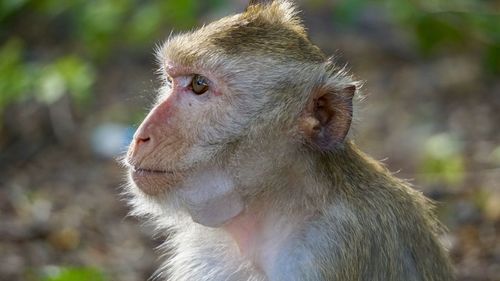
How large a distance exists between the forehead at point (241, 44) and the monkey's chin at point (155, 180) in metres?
0.41

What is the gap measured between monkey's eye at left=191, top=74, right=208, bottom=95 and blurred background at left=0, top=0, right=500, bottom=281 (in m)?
0.60

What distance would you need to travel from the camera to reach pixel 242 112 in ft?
13.0

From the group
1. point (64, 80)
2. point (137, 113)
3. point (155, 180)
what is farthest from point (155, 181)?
point (137, 113)

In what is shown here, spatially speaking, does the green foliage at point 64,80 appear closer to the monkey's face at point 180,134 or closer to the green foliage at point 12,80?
the green foliage at point 12,80

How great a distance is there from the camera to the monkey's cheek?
3887 mm

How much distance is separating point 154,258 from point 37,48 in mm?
3805

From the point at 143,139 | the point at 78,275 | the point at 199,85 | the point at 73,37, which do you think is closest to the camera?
the point at 143,139

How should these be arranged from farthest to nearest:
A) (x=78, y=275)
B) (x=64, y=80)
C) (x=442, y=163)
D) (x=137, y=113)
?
(x=137, y=113) → (x=442, y=163) → (x=64, y=80) → (x=78, y=275)

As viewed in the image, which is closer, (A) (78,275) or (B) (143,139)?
(B) (143,139)

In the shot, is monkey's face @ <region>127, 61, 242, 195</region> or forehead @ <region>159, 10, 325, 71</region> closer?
monkey's face @ <region>127, 61, 242, 195</region>

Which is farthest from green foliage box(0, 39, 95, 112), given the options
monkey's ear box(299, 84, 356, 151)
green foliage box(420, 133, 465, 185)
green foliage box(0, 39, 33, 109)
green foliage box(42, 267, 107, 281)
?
monkey's ear box(299, 84, 356, 151)

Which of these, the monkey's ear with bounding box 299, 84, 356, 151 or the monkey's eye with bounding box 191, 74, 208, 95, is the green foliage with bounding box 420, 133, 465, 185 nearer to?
the monkey's ear with bounding box 299, 84, 356, 151

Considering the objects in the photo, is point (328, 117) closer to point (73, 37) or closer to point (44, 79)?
point (44, 79)

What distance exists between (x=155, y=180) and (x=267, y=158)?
0.41 m
